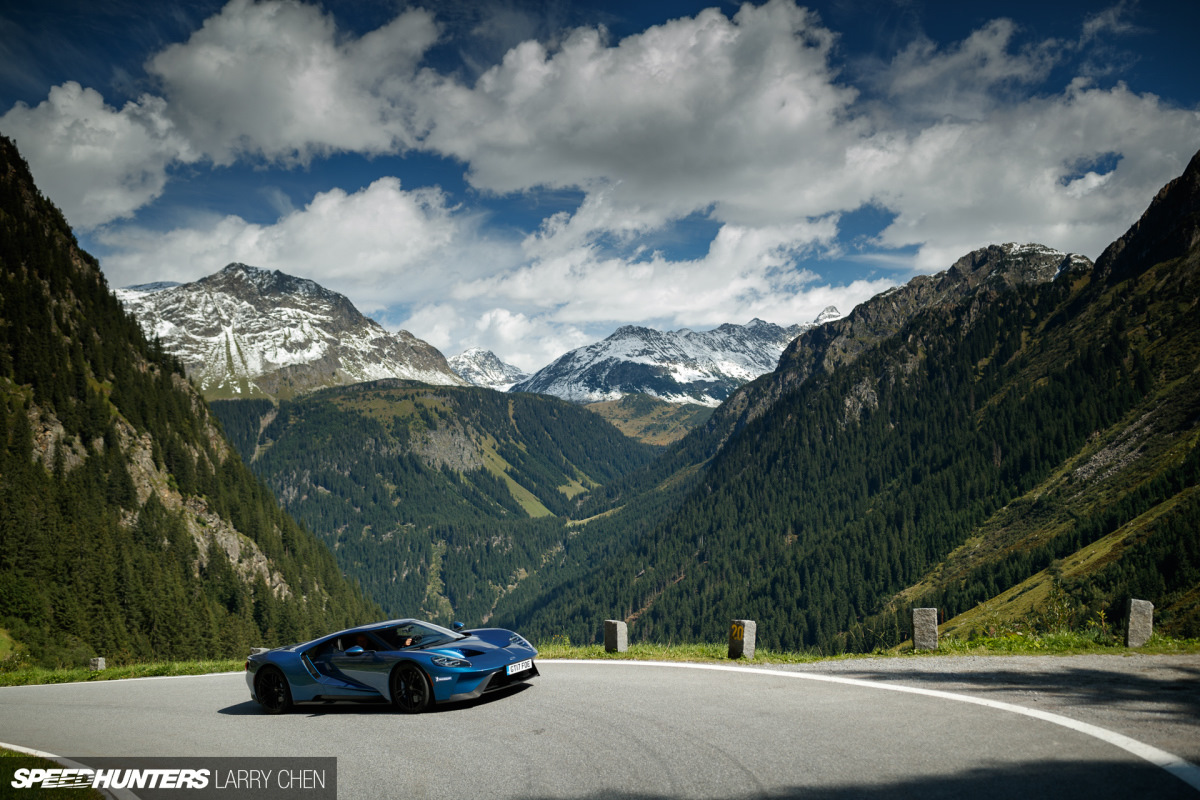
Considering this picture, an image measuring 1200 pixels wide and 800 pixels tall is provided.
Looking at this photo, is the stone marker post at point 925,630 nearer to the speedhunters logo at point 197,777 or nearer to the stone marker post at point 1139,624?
the stone marker post at point 1139,624

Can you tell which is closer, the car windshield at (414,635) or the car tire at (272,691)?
the car windshield at (414,635)

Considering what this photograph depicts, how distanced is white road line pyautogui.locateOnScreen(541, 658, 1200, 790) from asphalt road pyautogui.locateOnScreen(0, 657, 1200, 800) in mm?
94

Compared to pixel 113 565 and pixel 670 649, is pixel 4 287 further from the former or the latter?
pixel 670 649

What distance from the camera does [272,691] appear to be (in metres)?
15.5

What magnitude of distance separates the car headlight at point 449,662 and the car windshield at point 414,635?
781 mm

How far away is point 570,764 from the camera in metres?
9.65

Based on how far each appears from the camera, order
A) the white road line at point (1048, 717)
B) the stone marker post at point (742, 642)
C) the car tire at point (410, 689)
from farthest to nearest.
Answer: the stone marker post at point (742, 642) < the car tire at point (410, 689) < the white road line at point (1048, 717)

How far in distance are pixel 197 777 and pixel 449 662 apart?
14.9 ft

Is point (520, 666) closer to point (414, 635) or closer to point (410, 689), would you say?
point (410, 689)

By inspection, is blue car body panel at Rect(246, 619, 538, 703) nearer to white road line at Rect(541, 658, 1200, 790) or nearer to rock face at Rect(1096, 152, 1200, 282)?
white road line at Rect(541, 658, 1200, 790)

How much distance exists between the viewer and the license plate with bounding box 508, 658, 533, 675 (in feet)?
47.2

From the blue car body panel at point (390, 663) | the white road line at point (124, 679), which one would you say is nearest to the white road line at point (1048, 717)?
the blue car body panel at point (390, 663)

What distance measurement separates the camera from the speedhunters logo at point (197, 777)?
9.83 metres

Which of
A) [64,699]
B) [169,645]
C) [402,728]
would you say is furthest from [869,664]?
[169,645]
